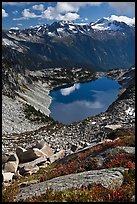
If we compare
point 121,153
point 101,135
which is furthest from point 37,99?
point 121,153

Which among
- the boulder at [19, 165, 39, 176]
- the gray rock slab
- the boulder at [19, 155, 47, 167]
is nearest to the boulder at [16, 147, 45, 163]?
the boulder at [19, 155, 47, 167]

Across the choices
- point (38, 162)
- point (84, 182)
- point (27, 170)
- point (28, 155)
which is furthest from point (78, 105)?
point (84, 182)

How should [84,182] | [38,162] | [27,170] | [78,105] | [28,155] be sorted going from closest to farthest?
[84,182]
[27,170]
[38,162]
[28,155]
[78,105]

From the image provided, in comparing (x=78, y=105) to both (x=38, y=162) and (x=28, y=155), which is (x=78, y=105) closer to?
(x=28, y=155)

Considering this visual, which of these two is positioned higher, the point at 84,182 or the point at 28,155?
the point at 28,155

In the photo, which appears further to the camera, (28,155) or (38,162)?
(28,155)

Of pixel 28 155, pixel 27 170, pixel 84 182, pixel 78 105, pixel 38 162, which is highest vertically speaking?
pixel 78 105

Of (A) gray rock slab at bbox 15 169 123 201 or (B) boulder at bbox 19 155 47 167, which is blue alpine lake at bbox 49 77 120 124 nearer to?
Result: (B) boulder at bbox 19 155 47 167

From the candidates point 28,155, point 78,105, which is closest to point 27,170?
point 28,155

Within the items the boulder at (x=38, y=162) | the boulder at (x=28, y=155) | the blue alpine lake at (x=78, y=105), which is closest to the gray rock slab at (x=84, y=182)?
the boulder at (x=38, y=162)

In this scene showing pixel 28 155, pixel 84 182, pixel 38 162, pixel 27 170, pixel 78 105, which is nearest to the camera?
pixel 84 182

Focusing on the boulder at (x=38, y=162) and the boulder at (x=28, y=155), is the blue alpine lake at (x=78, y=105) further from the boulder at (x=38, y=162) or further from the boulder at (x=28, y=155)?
the boulder at (x=38, y=162)
